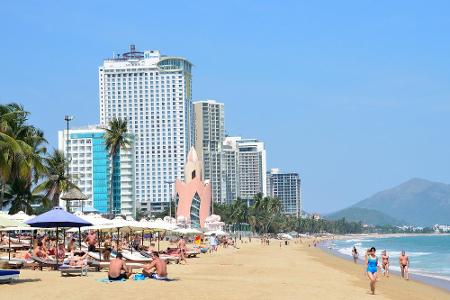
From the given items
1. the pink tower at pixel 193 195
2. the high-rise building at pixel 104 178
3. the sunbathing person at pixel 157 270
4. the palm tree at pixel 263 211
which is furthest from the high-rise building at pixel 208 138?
the sunbathing person at pixel 157 270

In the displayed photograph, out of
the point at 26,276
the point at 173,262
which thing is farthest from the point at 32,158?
the point at 26,276

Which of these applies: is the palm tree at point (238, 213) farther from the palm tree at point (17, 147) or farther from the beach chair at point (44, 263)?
the beach chair at point (44, 263)

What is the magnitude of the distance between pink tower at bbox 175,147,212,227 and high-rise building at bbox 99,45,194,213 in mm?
55852

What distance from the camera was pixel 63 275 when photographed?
66.2 ft

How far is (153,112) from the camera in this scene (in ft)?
545

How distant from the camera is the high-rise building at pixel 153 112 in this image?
537 ft

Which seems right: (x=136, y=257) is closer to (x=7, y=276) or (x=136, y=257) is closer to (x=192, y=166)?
(x=7, y=276)

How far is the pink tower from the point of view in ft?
346

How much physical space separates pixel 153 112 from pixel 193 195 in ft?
210

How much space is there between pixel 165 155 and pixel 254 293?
14793cm

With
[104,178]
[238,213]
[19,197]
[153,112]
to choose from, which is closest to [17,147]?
[19,197]

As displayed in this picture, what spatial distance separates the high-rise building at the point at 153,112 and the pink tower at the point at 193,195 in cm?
5585

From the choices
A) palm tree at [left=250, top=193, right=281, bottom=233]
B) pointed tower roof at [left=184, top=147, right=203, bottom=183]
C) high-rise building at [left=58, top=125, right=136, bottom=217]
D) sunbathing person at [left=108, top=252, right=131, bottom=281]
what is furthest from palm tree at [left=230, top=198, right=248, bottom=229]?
sunbathing person at [left=108, top=252, right=131, bottom=281]

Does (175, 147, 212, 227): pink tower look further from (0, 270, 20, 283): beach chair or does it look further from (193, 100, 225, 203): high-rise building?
(0, 270, 20, 283): beach chair
